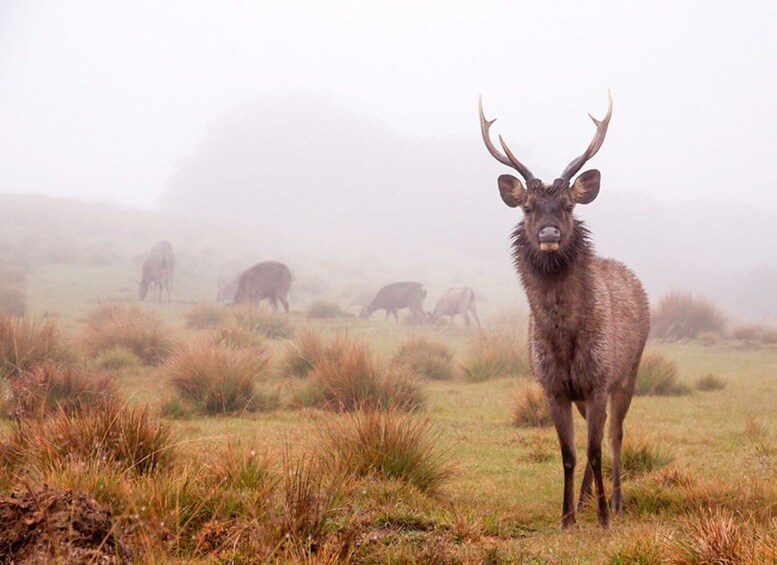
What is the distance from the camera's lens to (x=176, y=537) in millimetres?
4176

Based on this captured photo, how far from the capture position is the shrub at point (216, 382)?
1073 cm

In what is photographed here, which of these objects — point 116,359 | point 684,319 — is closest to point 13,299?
point 116,359

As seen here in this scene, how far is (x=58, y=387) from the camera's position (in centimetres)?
932

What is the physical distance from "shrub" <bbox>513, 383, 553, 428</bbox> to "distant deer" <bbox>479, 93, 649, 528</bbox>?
380cm

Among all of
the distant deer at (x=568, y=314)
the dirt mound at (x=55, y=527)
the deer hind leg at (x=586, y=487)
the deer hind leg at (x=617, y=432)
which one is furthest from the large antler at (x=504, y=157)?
the dirt mound at (x=55, y=527)

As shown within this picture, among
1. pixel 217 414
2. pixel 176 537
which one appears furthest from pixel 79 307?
pixel 176 537

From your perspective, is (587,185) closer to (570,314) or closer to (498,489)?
(570,314)

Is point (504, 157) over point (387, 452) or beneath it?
over

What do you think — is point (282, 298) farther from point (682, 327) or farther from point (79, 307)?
point (682, 327)

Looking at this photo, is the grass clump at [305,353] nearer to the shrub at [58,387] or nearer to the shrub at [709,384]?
the shrub at [58,387]

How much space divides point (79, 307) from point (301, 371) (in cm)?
1365

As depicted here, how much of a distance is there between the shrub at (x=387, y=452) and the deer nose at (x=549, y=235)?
1.72 meters

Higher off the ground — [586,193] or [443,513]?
[586,193]

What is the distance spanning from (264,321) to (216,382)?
9855 mm
